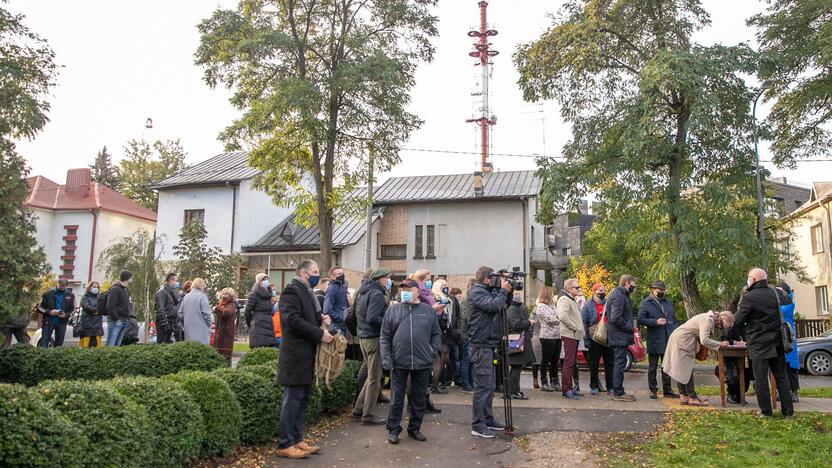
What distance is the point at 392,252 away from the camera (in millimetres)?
36812

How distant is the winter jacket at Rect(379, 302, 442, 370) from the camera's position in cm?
731

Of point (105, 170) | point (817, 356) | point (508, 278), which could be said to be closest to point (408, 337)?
point (508, 278)

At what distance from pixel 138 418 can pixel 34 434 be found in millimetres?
1037

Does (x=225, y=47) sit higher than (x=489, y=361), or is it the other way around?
(x=225, y=47)

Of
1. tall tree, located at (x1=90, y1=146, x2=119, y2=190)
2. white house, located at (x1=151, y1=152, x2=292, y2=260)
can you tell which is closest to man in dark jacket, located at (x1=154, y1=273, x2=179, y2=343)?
white house, located at (x1=151, y1=152, x2=292, y2=260)

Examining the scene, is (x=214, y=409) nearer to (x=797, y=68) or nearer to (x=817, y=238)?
(x=797, y=68)

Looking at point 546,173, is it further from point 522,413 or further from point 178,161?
point 178,161

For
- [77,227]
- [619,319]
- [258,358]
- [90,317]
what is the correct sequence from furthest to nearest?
[77,227] → [90,317] → [619,319] → [258,358]

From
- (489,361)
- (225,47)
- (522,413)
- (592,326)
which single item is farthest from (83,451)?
(225,47)

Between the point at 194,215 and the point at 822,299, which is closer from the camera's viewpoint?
the point at 822,299

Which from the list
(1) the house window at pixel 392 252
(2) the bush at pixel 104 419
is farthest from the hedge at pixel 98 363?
(1) the house window at pixel 392 252

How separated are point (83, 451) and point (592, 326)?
357 inches

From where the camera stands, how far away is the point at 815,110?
57.9 feet

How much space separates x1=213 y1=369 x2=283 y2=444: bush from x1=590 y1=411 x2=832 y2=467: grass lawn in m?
3.69
